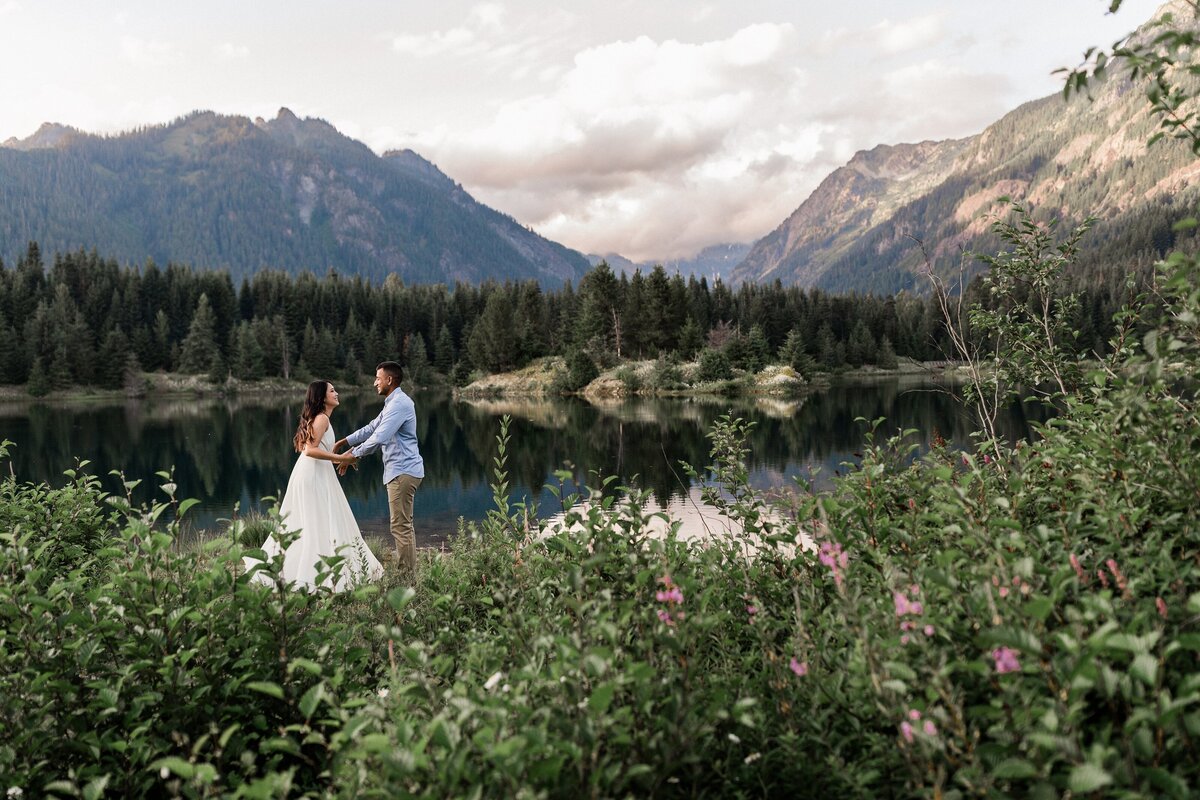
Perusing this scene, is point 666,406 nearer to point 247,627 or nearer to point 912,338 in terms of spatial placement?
point 247,627

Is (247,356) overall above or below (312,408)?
above

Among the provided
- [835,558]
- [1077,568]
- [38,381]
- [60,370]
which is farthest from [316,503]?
[60,370]

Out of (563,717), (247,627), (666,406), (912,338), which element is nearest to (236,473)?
(247,627)

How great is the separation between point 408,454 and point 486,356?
90.6m

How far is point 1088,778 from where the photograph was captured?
153 cm

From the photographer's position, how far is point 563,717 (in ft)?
7.00

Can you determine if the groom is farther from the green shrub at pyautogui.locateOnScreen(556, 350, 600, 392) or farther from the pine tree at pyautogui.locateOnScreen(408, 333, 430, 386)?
the pine tree at pyautogui.locateOnScreen(408, 333, 430, 386)

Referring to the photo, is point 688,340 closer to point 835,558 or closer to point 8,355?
point 8,355

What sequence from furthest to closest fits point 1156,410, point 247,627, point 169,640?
point 247,627 → point 169,640 → point 1156,410

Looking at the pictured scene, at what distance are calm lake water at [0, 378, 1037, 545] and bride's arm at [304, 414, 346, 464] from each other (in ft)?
8.28

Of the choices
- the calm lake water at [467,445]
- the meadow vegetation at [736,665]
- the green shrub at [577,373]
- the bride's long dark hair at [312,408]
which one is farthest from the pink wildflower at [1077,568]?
the green shrub at [577,373]

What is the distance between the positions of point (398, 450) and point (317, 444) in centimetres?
109

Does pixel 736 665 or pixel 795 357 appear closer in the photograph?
pixel 736 665

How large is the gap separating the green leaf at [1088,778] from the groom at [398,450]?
355 inches
